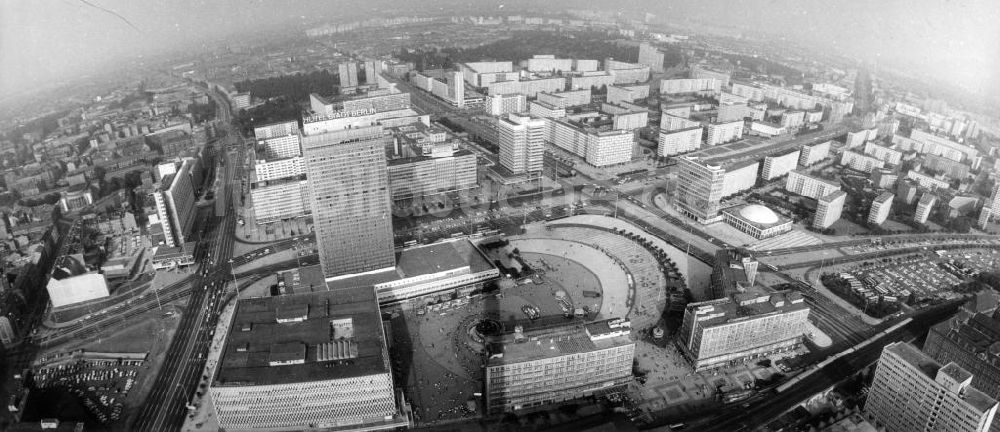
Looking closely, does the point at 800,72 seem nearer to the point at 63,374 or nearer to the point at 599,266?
the point at 599,266

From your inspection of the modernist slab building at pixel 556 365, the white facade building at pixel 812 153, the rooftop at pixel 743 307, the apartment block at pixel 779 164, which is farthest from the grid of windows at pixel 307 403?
the white facade building at pixel 812 153

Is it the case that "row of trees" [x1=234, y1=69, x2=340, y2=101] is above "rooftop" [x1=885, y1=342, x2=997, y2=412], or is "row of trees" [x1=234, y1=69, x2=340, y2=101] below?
above

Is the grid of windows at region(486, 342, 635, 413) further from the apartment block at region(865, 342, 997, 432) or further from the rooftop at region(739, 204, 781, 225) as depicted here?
the rooftop at region(739, 204, 781, 225)

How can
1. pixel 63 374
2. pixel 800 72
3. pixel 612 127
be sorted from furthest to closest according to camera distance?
pixel 800 72
pixel 612 127
pixel 63 374

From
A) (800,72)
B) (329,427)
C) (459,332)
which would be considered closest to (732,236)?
(459,332)

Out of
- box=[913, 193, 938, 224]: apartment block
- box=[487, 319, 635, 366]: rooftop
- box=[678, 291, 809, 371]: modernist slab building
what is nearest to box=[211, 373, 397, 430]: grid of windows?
box=[487, 319, 635, 366]: rooftop

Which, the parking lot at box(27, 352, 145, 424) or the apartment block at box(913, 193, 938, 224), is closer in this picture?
the parking lot at box(27, 352, 145, 424)
